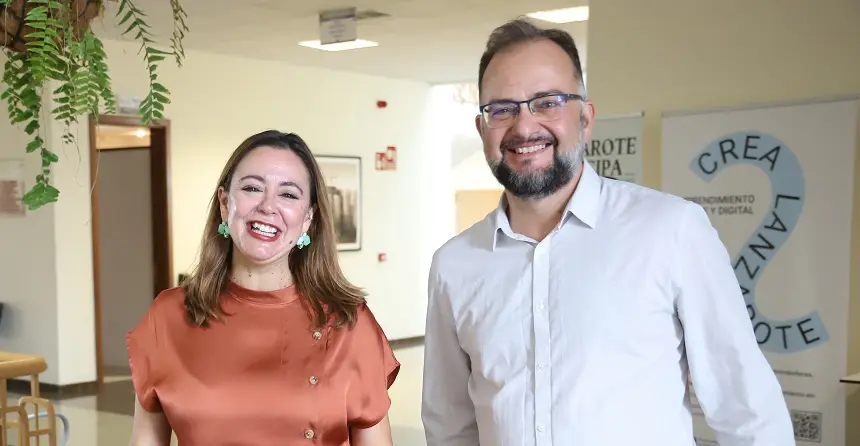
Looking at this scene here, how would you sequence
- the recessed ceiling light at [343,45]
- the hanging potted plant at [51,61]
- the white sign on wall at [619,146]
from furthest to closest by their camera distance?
the recessed ceiling light at [343,45], the white sign on wall at [619,146], the hanging potted plant at [51,61]

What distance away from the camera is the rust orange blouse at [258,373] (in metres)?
1.80

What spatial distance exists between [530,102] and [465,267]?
39 centimetres

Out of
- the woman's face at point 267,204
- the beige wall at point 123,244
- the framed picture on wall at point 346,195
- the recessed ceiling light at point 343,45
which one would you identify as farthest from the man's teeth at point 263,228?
the framed picture on wall at point 346,195

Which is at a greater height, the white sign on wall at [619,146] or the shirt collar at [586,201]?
the white sign on wall at [619,146]

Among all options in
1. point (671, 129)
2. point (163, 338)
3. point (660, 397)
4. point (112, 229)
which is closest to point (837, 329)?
point (671, 129)

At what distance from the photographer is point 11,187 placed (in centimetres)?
777

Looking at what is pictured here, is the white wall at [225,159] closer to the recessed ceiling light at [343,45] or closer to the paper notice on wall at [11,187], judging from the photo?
the paper notice on wall at [11,187]

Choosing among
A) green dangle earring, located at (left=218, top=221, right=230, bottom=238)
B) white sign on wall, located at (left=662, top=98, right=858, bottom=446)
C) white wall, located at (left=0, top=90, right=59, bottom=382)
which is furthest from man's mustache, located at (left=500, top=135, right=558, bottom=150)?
white wall, located at (left=0, top=90, right=59, bottom=382)

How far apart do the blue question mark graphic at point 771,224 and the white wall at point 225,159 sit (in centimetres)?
454

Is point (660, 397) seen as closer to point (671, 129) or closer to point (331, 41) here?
point (671, 129)

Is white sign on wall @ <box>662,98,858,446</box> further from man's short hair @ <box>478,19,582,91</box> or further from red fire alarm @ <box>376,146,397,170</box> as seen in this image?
red fire alarm @ <box>376,146,397,170</box>

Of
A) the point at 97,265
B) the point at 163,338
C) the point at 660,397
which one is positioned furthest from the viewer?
the point at 97,265

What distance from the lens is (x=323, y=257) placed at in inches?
76.5

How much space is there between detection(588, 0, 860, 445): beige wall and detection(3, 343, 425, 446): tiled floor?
8.66 feet
